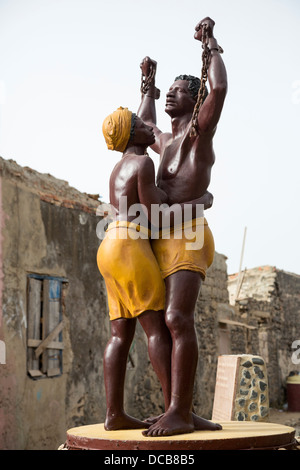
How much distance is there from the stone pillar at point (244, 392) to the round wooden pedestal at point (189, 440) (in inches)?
Result: 138

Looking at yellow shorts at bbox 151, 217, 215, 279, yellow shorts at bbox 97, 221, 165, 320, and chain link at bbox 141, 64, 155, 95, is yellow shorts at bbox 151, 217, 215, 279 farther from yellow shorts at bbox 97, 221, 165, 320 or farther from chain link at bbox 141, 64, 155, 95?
chain link at bbox 141, 64, 155, 95

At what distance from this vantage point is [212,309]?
1207cm

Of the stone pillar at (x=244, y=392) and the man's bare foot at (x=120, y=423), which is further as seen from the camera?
the stone pillar at (x=244, y=392)

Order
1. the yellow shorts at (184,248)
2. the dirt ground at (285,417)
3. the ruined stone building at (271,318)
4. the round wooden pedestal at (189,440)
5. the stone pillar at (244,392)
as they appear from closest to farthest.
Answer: the round wooden pedestal at (189,440)
the yellow shorts at (184,248)
the stone pillar at (244,392)
the dirt ground at (285,417)
the ruined stone building at (271,318)

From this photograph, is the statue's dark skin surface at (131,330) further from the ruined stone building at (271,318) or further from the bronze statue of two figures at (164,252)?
the ruined stone building at (271,318)

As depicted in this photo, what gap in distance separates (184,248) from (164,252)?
0.12 metres

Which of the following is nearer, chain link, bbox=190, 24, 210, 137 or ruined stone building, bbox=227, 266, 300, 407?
chain link, bbox=190, 24, 210, 137

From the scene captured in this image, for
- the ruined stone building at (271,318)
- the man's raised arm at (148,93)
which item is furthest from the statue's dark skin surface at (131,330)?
the ruined stone building at (271,318)

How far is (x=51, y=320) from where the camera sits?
7.55m

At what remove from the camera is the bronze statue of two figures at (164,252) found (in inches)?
117

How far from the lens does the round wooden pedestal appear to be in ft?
8.54

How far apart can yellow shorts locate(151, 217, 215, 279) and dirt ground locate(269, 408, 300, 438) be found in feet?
30.5

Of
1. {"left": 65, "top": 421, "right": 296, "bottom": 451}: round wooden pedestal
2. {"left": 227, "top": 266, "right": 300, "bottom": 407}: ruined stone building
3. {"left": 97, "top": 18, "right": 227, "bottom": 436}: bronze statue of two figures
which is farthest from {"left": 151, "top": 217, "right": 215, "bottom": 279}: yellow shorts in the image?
{"left": 227, "top": 266, "right": 300, "bottom": 407}: ruined stone building

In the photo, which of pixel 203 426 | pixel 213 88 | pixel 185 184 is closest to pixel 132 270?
pixel 185 184
